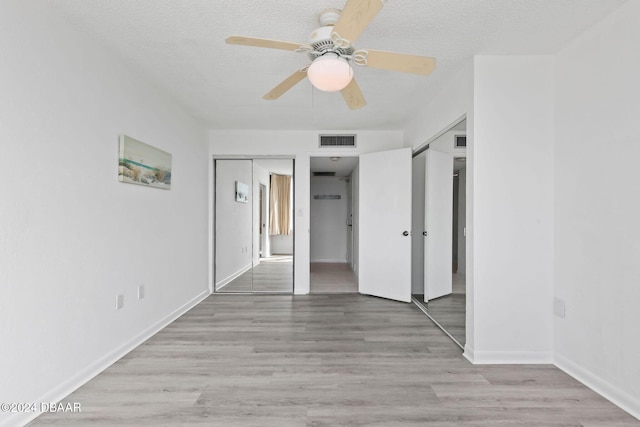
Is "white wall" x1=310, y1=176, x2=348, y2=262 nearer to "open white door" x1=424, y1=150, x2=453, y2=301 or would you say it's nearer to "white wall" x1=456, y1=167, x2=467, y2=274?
"open white door" x1=424, y1=150, x2=453, y2=301

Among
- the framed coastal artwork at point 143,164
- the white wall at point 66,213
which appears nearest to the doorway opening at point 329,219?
the framed coastal artwork at point 143,164

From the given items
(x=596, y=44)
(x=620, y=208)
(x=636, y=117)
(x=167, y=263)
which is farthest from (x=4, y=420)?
(x=596, y=44)

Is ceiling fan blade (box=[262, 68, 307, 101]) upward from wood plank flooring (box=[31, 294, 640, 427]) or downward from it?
upward

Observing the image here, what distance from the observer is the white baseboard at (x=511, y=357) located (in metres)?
2.39

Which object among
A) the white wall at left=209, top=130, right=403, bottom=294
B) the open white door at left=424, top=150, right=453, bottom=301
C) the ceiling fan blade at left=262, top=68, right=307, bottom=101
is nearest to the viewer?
the ceiling fan blade at left=262, top=68, right=307, bottom=101

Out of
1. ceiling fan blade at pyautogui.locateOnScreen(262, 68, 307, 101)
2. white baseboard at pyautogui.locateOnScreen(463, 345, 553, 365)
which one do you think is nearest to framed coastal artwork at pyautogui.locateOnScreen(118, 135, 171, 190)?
ceiling fan blade at pyautogui.locateOnScreen(262, 68, 307, 101)

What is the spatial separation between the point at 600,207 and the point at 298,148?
3.38 metres

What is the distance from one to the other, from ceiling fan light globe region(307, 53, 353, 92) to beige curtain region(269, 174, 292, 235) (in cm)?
297

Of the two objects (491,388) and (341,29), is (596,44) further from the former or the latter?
(491,388)

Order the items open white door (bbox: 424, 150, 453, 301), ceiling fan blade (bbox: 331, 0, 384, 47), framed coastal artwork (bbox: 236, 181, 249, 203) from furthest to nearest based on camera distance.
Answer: framed coastal artwork (bbox: 236, 181, 249, 203), open white door (bbox: 424, 150, 453, 301), ceiling fan blade (bbox: 331, 0, 384, 47)

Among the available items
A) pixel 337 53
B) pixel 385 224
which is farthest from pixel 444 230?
pixel 337 53

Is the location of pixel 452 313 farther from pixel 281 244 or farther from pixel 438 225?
pixel 281 244

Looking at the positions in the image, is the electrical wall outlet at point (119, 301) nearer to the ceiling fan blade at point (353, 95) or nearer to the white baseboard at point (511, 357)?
the ceiling fan blade at point (353, 95)

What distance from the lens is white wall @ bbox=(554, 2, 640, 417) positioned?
1.81 meters
